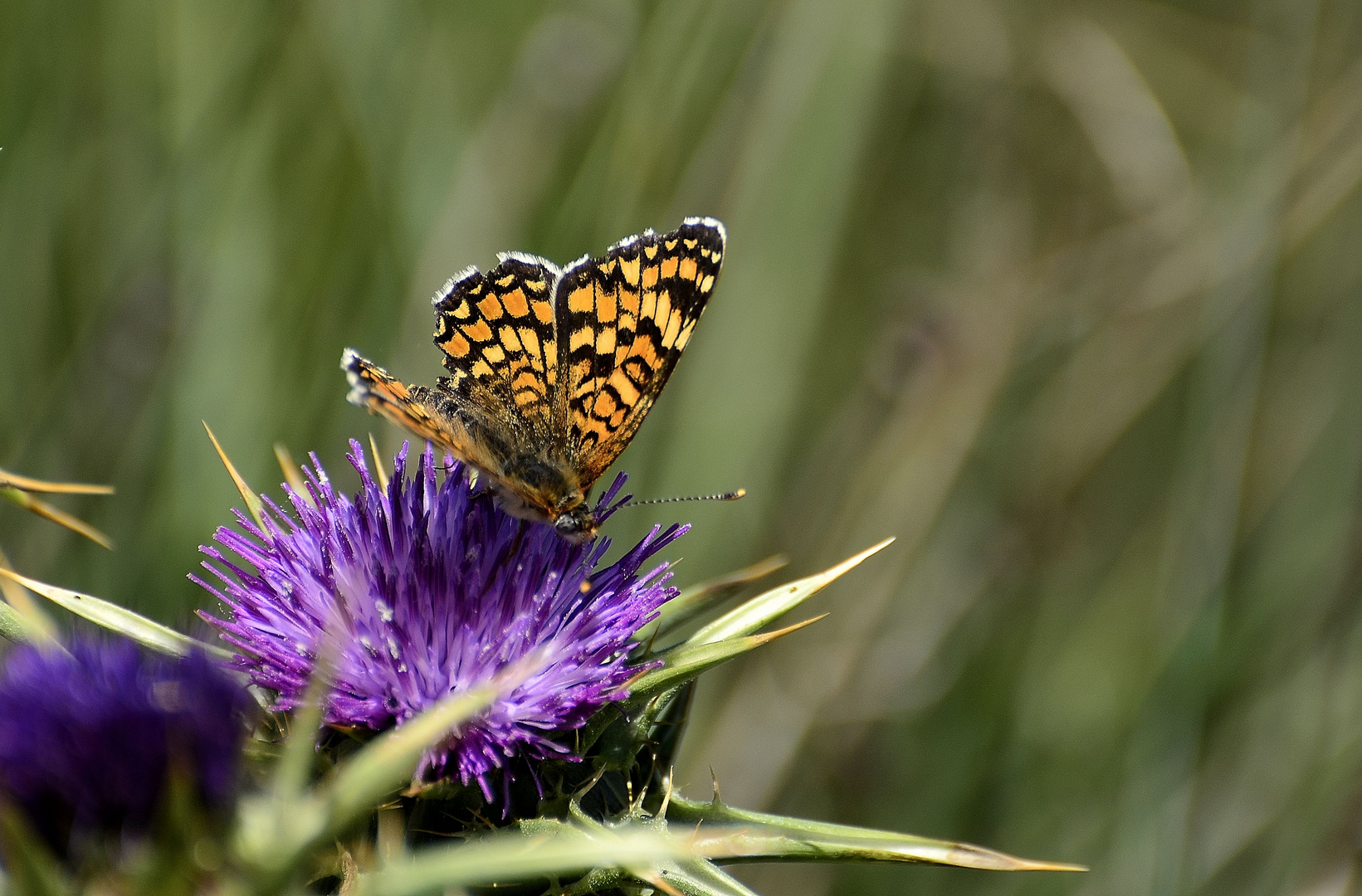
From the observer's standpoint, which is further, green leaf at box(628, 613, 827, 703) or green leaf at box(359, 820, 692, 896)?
green leaf at box(628, 613, 827, 703)

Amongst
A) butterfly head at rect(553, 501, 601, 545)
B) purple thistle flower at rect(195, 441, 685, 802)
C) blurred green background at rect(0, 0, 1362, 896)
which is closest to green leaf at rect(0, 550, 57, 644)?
purple thistle flower at rect(195, 441, 685, 802)

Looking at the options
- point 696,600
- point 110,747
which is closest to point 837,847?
point 696,600

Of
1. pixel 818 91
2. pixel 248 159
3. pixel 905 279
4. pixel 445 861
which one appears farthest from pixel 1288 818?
pixel 248 159

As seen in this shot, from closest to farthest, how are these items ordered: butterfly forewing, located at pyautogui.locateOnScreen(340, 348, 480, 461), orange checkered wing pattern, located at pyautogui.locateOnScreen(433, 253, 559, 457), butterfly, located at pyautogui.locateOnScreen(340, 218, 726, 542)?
butterfly forewing, located at pyautogui.locateOnScreen(340, 348, 480, 461) < butterfly, located at pyautogui.locateOnScreen(340, 218, 726, 542) < orange checkered wing pattern, located at pyautogui.locateOnScreen(433, 253, 559, 457)

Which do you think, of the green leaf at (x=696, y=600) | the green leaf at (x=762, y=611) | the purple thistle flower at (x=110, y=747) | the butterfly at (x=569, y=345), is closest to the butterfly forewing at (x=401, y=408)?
the butterfly at (x=569, y=345)

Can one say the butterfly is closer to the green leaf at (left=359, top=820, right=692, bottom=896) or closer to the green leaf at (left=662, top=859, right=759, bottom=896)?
the green leaf at (left=662, top=859, right=759, bottom=896)

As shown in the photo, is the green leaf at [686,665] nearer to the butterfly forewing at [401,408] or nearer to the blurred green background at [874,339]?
the butterfly forewing at [401,408]
